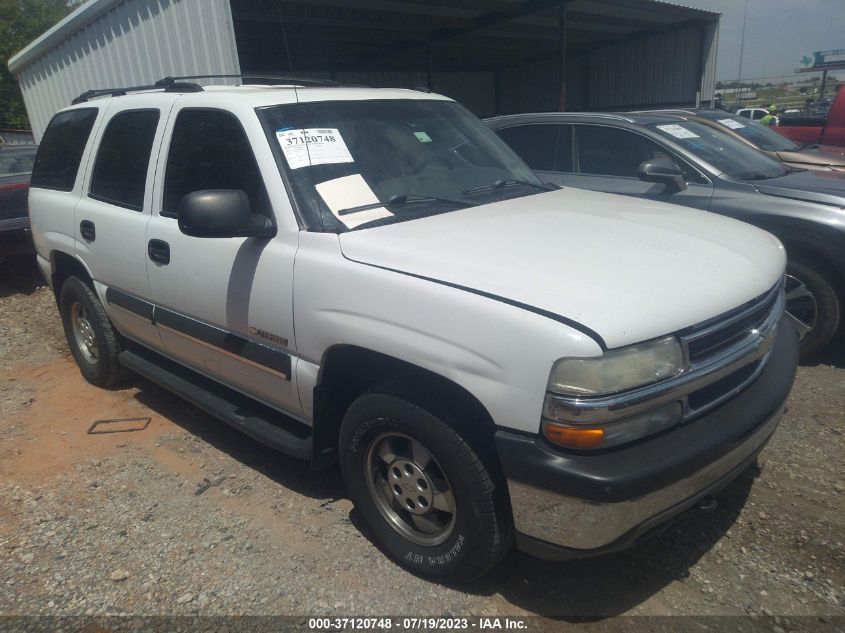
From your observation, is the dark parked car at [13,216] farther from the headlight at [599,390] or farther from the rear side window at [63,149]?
the headlight at [599,390]

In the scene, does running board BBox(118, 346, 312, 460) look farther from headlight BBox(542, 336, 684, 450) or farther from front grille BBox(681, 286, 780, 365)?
front grille BBox(681, 286, 780, 365)

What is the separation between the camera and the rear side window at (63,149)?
170 inches

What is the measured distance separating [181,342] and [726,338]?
2668mm

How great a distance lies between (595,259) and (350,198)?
1.10 metres

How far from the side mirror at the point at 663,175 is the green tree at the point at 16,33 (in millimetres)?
35775

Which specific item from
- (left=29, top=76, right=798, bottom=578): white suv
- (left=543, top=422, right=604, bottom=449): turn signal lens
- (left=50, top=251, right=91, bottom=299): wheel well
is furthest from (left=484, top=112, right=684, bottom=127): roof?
(left=543, top=422, right=604, bottom=449): turn signal lens

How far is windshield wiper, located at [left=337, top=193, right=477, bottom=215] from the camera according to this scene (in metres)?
2.83

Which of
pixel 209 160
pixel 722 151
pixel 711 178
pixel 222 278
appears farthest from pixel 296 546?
pixel 722 151

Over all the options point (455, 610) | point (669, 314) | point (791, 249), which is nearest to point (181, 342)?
point (455, 610)

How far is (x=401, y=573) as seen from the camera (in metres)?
2.71

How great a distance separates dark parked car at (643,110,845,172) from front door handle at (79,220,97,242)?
5085 mm

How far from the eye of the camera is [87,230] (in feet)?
13.4

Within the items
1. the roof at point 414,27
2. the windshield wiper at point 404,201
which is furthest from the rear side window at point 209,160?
the roof at point 414,27

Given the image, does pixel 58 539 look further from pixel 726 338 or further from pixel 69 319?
pixel 726 338
